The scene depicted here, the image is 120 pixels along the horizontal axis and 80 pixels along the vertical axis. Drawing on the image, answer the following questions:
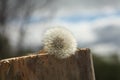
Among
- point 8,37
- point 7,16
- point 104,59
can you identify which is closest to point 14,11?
point 7,16

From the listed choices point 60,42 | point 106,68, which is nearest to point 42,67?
point 60,42

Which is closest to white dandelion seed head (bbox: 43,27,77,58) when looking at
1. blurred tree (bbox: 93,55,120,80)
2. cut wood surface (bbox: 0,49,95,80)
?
cut wood surface (bbox: 0,49,95,80)

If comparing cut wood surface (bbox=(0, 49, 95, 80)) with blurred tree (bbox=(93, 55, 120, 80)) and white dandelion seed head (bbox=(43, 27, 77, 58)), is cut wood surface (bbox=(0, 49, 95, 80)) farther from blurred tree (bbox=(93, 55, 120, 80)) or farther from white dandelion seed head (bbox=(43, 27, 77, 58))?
blurred tree (bbox=(93, 55, 120, 80))

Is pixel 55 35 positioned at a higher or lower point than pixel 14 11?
lower

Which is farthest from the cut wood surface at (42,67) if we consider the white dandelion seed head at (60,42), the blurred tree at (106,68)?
the blurred tree at (106,68)

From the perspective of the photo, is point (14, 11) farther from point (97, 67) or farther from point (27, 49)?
point (97, 67)

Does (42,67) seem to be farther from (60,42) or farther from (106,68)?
(106,68)
